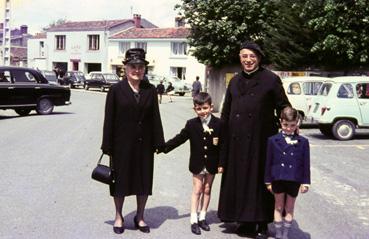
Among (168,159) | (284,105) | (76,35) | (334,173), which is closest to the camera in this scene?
(284,105)

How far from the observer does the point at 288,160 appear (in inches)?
195

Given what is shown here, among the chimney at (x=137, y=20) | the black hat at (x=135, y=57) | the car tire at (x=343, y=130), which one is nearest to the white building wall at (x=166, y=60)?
the chimney at (x=137, y=20)

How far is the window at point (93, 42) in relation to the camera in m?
63.3

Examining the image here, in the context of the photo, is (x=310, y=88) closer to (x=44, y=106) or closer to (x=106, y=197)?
(x=44, y=106)

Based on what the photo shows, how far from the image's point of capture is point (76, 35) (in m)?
65.6

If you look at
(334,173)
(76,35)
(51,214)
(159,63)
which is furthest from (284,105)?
(76,35)

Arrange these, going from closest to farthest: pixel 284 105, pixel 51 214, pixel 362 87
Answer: pixel 284 105
pixel 51 214
pixel 362 87

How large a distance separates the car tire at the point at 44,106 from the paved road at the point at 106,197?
24.8 feet

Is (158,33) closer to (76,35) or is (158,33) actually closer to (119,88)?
(76,35)

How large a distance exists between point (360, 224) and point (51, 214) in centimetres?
364

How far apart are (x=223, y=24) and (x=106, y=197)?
69.4 feet

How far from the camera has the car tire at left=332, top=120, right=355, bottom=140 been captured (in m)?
15.3

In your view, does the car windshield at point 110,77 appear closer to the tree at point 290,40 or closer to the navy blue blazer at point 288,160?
the tree at point 290,40

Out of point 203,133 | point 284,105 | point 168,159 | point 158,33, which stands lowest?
point 168,159
